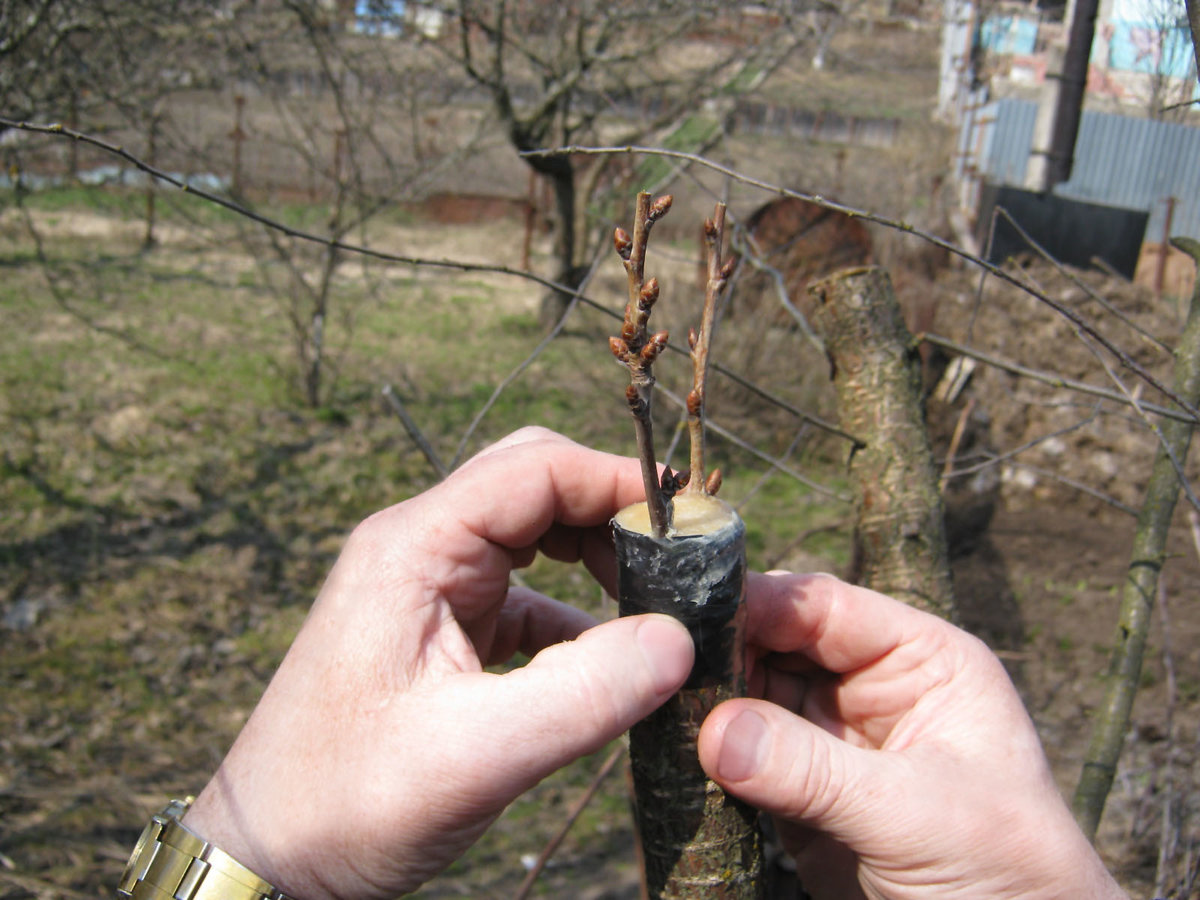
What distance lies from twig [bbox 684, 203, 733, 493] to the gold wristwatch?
797mm

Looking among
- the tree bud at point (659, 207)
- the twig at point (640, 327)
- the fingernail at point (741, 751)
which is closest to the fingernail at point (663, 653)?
the fingernail at point (741, 751)

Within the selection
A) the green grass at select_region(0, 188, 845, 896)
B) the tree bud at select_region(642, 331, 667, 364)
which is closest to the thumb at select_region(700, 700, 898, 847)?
the tree bud at select_region(642, 331, 667, 364)

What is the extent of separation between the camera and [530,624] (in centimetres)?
175

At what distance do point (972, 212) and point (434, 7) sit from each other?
6.74 meters

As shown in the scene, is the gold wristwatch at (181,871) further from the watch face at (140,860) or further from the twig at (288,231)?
the twig at (288,231)

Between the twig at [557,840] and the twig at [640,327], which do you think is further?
the twig at [557,840]

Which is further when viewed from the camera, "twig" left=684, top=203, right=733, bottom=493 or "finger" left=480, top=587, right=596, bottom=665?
"finger" left=480, top=587, right=596, bottom=665

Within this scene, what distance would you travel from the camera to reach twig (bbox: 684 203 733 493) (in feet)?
3.24

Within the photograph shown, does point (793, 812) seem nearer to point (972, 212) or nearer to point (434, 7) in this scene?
point (434, 7)

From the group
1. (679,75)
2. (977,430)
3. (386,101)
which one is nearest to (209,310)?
(386,101)

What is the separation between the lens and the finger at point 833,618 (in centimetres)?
146

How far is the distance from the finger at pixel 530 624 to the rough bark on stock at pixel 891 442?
932mm

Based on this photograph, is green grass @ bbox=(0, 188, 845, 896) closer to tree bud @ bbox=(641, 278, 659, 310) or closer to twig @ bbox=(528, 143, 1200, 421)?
twig @ bbox=(528, 143, 1200, 421)

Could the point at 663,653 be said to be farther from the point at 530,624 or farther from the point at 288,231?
the point at 288,231
